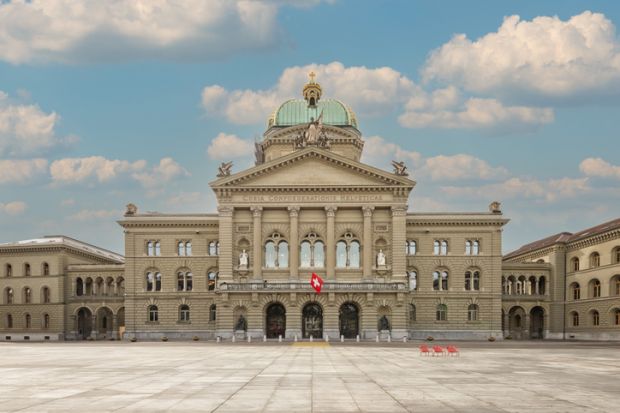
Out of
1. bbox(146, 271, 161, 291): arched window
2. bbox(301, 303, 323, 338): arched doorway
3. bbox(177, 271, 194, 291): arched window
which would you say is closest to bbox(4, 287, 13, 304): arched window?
bbox(146, 271, 161, 291): arched window

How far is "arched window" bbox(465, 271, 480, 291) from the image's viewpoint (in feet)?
356

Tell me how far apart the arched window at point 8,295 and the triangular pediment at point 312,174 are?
39.8 metres

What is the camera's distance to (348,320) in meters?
104

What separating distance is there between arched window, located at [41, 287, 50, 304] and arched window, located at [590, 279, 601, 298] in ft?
251

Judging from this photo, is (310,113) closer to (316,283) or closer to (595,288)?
(316,283)

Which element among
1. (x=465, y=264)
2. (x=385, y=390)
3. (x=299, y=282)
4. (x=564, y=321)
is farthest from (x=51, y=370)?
(x=564, y=321)

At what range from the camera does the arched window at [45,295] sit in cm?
11656

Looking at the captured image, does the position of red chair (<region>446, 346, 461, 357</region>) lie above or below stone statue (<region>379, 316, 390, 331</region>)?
above

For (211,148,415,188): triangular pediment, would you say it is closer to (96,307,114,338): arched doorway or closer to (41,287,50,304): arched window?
(41,287,50,304): arched window

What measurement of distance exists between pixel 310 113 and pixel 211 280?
32058mm

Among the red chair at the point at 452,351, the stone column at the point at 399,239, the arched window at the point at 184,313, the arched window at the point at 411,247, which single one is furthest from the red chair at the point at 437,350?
the arched window at the point at 184,313

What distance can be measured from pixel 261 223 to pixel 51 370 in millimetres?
61371

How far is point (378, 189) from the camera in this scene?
103 meters

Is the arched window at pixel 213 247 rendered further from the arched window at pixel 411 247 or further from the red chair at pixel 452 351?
the red chair at pixel 452 351
